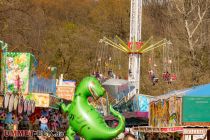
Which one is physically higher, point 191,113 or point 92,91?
point 92,91

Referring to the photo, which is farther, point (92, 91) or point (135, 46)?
point (135, 46)

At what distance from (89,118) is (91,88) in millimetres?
541

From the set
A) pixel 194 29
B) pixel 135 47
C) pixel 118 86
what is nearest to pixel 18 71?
pixel 118 86

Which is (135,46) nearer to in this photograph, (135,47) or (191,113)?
(135,47)

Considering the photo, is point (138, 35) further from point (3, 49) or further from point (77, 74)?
point (3, 49)

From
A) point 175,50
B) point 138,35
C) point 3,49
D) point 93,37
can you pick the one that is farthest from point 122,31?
point 3,49

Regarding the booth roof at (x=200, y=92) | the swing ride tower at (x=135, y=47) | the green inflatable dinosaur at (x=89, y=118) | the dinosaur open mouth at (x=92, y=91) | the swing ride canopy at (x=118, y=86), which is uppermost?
the swing ride tower at (x=135, y=47)

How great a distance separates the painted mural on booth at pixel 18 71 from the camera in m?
27.8

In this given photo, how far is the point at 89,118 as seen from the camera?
11.3 m

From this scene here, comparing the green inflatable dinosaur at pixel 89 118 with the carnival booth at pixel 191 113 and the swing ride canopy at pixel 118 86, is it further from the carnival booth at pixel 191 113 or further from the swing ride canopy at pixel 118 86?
the swing ride canopy at pixel 118 86

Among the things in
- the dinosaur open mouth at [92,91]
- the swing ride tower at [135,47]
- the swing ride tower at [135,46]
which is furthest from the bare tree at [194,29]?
the dinosaur open mouth at [92,91]

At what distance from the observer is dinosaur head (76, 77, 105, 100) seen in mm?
11234

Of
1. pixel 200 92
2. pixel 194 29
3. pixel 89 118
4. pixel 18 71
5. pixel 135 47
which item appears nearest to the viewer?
pixel 89 118

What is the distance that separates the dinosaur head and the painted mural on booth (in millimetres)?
16463
